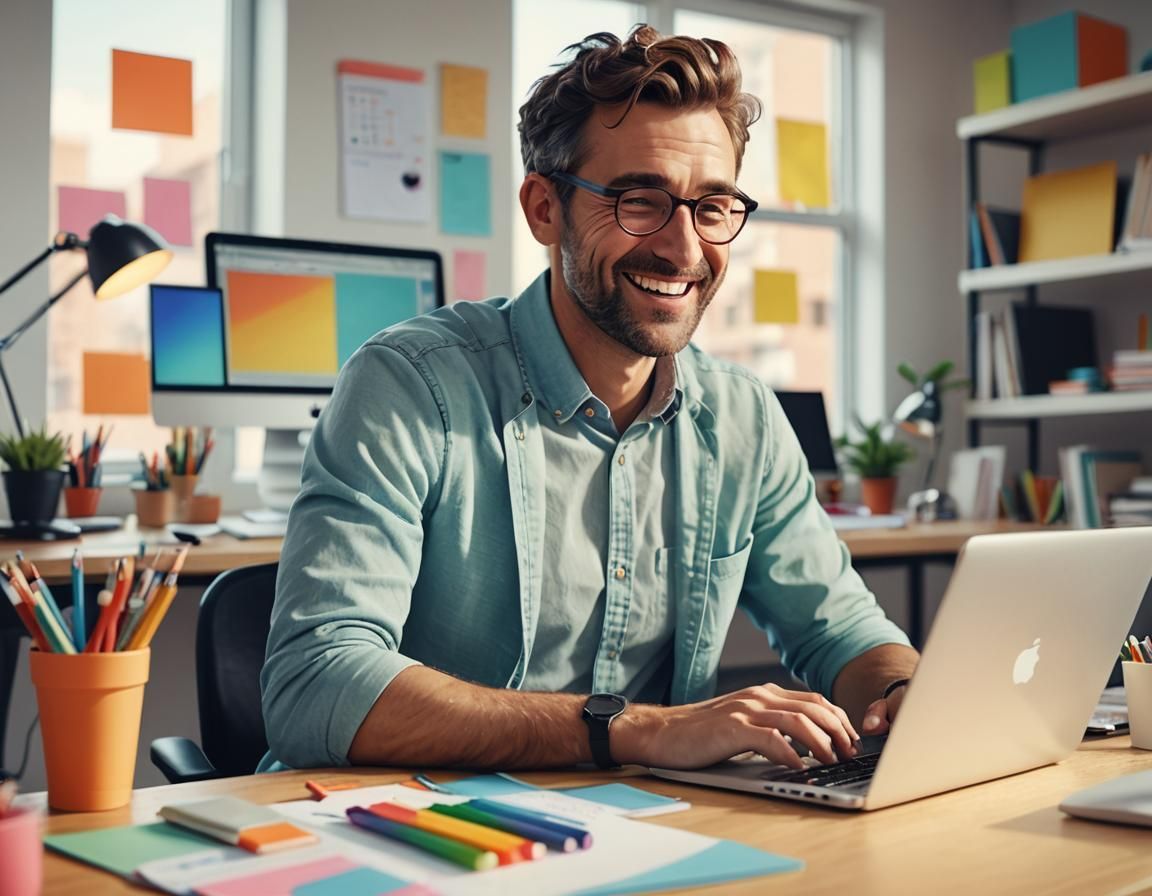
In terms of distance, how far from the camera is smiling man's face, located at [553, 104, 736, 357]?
1.38 m

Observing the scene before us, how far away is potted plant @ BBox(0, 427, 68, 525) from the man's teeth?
1.28 meters

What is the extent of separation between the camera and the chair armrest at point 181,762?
125 centimetres

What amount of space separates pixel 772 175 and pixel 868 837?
3.14 meters

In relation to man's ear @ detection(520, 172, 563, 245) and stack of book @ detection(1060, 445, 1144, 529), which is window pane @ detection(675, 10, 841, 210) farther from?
man's ear @ detection(520, 172, 563, 245)

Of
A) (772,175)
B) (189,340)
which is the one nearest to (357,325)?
(189,340)

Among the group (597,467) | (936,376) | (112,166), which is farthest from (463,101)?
(597,467)

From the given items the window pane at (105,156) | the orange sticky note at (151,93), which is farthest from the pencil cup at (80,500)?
the orange sticky note at (151,93)

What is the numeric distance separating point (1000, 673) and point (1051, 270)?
2.61 meters

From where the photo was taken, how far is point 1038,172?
372 centimetres

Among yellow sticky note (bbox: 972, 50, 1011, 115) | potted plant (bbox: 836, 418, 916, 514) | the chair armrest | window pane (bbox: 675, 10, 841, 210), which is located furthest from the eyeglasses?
yellow sticky note (bbox: 972, 50, 1011, 115)

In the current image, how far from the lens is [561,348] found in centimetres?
142

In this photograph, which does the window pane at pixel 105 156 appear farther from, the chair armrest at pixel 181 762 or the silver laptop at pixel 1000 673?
the silver laptop at pixel 1000 673

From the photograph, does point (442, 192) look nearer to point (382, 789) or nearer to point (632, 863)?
point (382, 789)

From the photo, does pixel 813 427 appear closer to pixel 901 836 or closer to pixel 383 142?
pixel 383 142
